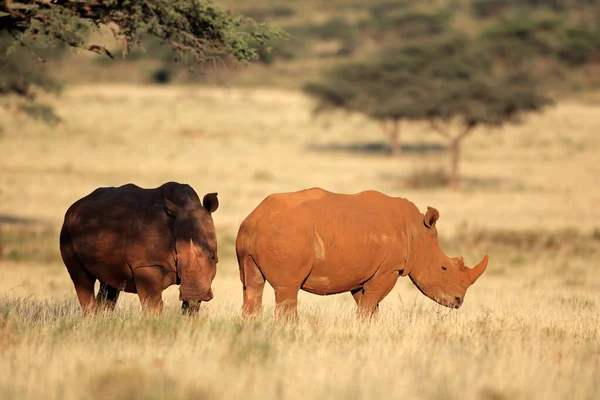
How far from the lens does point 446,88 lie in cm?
4006

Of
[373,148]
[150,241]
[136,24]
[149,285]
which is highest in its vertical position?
[136,24]

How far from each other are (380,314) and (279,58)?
103762 mm

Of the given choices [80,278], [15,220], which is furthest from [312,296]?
[15,220]

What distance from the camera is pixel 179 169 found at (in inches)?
1647

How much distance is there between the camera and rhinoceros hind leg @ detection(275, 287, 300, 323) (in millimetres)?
9523

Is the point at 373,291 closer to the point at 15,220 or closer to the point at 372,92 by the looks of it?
the point at 15,220

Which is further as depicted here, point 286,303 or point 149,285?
point 286,303

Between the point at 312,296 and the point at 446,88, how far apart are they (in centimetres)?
2483

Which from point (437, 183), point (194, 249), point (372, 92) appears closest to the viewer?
point (194, 249)

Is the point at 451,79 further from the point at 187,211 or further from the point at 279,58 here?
the point at 279,58

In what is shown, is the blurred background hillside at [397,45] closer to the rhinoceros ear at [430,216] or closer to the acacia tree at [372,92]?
the acacia tree at [372,92]

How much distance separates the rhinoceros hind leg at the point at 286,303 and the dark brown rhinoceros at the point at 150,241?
0.81 meters

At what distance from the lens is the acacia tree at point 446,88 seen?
128 ft

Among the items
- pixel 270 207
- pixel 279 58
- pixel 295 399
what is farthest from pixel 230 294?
pixel 279 58
